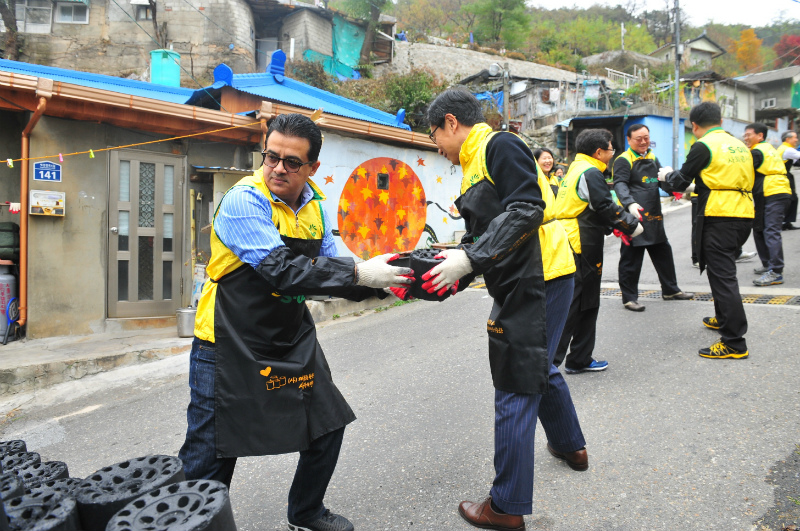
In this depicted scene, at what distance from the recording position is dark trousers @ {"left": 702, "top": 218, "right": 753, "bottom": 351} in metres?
4.18

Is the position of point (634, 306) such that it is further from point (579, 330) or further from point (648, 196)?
point (579, 330)

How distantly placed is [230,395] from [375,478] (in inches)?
48.1

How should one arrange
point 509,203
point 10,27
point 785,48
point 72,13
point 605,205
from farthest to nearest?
point 785,48 → point 72,13 → point 10,27 → point 605,205 → point 509,203

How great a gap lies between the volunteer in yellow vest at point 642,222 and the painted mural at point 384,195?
14.3 ft

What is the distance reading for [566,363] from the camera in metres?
4.33

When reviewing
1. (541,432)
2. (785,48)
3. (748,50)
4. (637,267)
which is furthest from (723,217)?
(748,50)

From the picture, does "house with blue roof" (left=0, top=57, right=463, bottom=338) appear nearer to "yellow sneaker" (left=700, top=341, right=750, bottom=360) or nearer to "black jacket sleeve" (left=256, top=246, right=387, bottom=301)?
"yellow sneaker" (left=700, top=341, right=750, bottom=360)

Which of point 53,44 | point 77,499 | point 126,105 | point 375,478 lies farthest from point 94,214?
point 53,44

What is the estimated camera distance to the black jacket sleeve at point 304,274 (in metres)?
1.96

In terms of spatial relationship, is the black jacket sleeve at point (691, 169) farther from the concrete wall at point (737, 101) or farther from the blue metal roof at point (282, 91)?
the concrete wall at point (737, 101)

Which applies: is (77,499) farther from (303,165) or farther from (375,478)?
(375,478)

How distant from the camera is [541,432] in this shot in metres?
3.36

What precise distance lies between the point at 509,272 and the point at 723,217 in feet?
9.78

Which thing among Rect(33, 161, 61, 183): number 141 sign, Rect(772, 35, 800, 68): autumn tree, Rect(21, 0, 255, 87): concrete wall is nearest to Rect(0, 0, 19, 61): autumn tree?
Rect(21, 0, 255, 87): concrete wall
